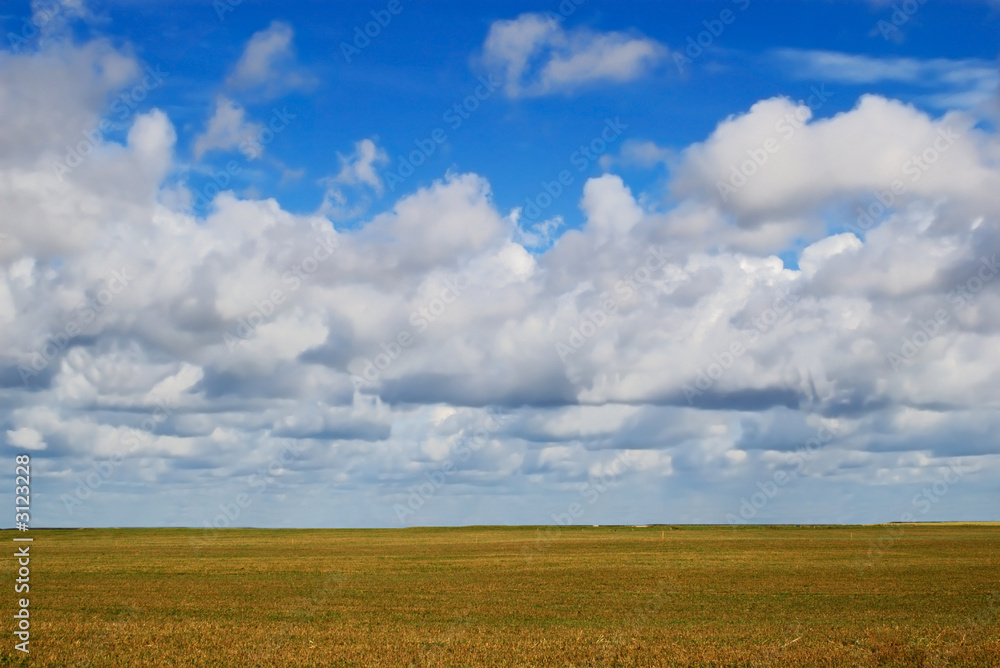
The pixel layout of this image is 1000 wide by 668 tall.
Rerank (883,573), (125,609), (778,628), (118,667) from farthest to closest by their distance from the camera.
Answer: (883,573)
(125,609)
(778,628)
(118,667)

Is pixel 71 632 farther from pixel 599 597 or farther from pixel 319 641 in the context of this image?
pixel 599 597

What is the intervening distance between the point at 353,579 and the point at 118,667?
30759mm

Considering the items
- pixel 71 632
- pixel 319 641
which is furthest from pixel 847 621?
pixel 71 632

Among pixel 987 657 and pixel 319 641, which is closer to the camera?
pixel 987 657

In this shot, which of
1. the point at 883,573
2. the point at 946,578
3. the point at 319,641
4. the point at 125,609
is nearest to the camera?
the point at 319,641

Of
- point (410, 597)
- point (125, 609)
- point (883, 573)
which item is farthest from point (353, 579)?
point (883, 573)

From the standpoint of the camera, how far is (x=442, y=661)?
24.1m

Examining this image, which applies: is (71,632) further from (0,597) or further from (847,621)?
(847,621)

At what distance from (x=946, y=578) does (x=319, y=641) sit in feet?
145

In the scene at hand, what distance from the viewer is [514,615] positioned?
34.2 meters

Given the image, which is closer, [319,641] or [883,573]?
[319,641]

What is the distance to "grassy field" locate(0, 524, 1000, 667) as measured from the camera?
2489 cm

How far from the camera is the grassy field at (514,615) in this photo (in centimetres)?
2489

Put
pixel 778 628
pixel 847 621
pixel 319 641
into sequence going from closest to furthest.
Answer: pixel 319 641, pixel 778 628, pixel 847 621
